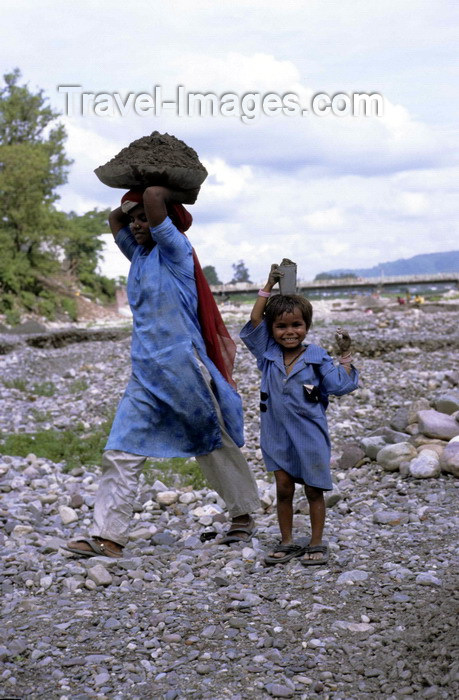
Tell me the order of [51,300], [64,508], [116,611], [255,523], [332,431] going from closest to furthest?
[116,611] → [255,523] → [64,508] → [332,431] → [51,300]

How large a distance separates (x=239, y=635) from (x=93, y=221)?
39319 mm

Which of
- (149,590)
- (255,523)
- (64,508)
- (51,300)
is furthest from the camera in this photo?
(51,300)

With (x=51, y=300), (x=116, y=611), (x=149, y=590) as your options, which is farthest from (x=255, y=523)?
(x=51, y=300)

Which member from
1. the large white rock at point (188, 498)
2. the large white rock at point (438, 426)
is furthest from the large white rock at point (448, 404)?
the large white rock at point (188, 498)

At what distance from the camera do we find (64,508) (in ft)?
18.1

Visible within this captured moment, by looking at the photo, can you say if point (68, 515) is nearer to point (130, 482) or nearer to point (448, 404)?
point (130, 482)

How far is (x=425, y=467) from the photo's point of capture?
568 centimetres

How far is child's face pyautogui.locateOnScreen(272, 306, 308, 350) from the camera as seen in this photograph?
408 cm

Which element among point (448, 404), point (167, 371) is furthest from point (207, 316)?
point (448, 404)

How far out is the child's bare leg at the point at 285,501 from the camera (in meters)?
4.18

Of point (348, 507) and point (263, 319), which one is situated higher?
Answer: point (263, 319)

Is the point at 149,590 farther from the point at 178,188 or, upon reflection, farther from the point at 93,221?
the point at 93,221

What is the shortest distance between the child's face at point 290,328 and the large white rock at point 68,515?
2164 mm

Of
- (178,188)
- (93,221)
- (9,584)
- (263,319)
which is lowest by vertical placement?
(9,584)
